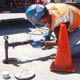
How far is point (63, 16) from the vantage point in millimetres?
5652

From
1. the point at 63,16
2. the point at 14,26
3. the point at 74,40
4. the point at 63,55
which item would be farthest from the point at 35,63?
the point at 14,26

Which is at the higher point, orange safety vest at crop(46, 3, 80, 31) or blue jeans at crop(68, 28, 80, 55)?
orange safety vest at crop(46, 3, 80, 31)

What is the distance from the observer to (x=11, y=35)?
831 cm

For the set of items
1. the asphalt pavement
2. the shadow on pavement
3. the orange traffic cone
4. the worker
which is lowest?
the shadow on pavement

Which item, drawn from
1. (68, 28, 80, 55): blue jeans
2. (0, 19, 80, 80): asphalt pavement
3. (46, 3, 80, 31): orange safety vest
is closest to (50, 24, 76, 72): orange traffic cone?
(0, 19, 80, 80): asphalt pavement

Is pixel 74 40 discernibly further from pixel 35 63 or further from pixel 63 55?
pixel 35 63

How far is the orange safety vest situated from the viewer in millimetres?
5625

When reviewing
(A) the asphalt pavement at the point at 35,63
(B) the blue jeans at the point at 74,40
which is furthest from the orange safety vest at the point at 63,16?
(A) the asphalt pavement at the point at 35,63

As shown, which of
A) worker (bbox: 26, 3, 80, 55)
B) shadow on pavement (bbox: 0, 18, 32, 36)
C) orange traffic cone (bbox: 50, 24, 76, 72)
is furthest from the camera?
shadow on pavement (bbox: 0, 18, 32, 36)

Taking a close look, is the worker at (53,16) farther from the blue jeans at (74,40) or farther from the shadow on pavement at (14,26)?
the shadow on pavement at (14,26)

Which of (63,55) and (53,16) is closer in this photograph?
(63,55)

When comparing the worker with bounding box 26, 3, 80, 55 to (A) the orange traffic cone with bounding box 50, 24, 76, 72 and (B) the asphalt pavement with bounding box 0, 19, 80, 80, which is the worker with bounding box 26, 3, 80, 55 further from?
(B) the asphalt pavement with bounding box 0, 19, 80, 80

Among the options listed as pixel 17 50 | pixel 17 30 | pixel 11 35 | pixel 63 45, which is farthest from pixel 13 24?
pixel 63 45

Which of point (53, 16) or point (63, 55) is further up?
point (53, 16)
